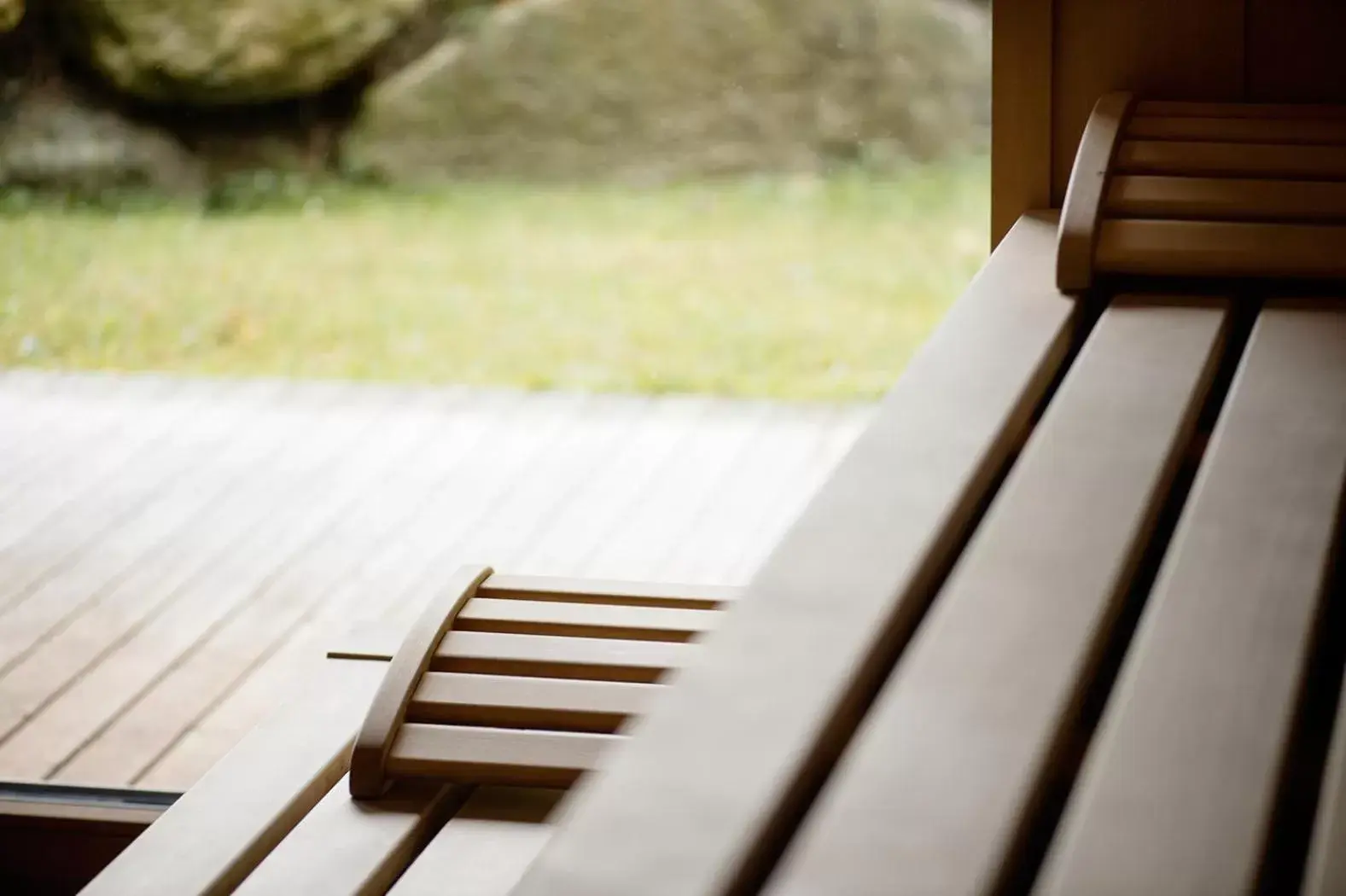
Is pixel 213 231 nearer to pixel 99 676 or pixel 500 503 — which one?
pixel 500 503

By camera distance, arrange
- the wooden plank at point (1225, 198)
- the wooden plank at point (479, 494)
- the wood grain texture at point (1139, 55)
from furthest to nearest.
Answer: the wooden plank at point (479, 494), the wood grain texture at point (1139, 55), the wooden plank at point (1225, 198)

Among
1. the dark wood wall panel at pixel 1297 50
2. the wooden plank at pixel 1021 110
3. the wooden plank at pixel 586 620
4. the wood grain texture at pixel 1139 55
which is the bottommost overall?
the wooden plank at pixel 586 620

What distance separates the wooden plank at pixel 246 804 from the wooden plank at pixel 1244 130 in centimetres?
88

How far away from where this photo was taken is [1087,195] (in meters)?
1.55

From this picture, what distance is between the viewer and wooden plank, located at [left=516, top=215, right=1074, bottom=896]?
2.42 feet

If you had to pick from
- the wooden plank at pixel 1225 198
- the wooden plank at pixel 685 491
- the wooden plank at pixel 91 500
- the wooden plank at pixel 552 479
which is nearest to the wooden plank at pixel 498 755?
the wooden plank at pixel 1225 198

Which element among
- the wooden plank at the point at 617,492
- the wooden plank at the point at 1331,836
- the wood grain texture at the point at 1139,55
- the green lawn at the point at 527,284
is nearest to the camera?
the wooden plank at the point at 1331,836

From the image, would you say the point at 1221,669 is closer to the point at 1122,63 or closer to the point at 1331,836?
the point at 1331,836

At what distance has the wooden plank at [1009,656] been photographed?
73 centimetres

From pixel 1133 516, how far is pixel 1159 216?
0.58 meters

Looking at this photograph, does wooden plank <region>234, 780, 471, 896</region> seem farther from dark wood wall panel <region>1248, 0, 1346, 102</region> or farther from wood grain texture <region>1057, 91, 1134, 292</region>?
dark wood wall panel <region>1248, 0, 1346, 102</region>

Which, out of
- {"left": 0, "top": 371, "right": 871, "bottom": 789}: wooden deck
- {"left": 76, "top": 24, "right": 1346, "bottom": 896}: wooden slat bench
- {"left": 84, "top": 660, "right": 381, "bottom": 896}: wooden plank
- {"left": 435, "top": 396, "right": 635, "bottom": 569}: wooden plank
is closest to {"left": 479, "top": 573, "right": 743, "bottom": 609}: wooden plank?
{"left": 76, "top": 24, "right": 1346, "bottom": 896}: wooden slat bench

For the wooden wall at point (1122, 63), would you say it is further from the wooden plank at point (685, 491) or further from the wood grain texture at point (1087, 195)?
the wooden plank at point (685, 491)

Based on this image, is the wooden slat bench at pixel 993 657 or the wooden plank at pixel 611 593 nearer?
the wooden slat bench at pixel 993 657
